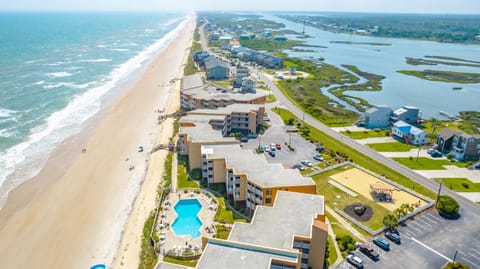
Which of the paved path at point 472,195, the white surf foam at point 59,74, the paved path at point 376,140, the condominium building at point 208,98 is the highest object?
the condominium building at point 208,98

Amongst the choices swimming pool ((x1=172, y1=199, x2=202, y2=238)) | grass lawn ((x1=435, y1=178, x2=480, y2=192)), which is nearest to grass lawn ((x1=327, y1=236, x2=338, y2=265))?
swimming pool ((x1=172, y1=199, x2=202, y2=238))

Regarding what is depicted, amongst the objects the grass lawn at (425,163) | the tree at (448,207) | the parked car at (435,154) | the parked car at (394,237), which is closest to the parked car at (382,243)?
the parked car at (394,237)

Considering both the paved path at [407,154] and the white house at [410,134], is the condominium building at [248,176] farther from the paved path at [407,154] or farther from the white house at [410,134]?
the white house at [410,134]

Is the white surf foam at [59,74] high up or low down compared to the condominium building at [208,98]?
down

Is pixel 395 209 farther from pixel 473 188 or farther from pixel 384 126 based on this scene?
pixel 384 126

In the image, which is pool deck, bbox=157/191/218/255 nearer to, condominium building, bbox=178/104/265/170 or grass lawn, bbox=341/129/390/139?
condominium building, bbox=178/104/265/170

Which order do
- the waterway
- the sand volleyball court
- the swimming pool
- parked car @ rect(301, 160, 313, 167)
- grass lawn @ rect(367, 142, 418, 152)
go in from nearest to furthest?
the swimming pool
the sand volleyball court
parked car @ rect(301, 160, 313, 167)
grass lawn @ rect(367, 142, 418, 152)
the waterway

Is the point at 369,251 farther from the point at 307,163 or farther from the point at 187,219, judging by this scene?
the point at 307,163
